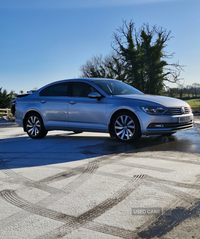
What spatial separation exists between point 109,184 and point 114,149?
2865 millimetres

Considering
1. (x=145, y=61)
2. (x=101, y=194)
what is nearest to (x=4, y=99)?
(x=145, y=61)

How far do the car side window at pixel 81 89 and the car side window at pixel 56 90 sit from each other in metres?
0.26

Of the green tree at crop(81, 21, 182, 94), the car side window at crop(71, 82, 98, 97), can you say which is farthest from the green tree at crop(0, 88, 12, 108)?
the car side window at crop(71, 82, 98, 97)

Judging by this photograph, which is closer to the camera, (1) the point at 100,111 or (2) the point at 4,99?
(1) the point at 100,111

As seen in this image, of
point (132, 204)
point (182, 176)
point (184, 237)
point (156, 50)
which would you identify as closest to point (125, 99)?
point (182, 176)

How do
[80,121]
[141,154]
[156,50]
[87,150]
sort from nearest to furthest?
1. [141,154]
2. [87,150]
3. [80,121]
4. [156,50]

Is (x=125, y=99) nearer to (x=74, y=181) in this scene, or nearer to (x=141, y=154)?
(x=141, y=154)

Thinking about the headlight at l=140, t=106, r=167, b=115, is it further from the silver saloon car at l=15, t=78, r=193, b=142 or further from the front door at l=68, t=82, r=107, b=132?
the front door at l=68, t=82, r=107, b=132

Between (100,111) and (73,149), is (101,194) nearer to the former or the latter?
(73,149)

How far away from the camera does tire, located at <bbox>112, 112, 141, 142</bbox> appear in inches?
298

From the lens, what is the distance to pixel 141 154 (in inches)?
249

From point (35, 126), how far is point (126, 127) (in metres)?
3.10

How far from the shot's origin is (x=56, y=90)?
29.9ft

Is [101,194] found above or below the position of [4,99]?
below
